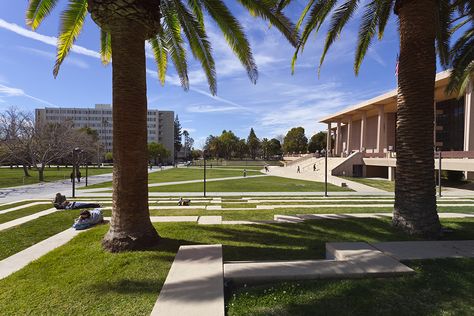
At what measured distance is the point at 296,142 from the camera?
10288 centimetres

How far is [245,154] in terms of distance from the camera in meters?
124

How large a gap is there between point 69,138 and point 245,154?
84.5 m

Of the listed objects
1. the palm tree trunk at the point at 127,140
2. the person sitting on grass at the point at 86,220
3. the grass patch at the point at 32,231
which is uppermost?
the palm tree trunk at the point at 127,140

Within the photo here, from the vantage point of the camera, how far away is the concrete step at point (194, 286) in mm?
3338

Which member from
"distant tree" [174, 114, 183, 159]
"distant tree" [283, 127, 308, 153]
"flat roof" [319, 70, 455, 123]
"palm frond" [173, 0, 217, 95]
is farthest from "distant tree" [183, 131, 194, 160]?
"palm frond" [173, 0, 217, 95]

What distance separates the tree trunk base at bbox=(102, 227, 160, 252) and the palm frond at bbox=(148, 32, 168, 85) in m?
6.70

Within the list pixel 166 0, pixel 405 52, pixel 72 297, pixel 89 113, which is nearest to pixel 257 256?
pixel 72 297

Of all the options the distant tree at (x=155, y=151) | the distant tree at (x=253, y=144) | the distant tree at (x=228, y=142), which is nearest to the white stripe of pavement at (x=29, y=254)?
the distant tree at (x=155, y=151)

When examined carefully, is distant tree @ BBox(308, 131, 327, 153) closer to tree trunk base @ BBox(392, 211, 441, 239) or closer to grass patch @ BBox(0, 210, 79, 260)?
grass patch @ BBox(0, 210, 79, 260)

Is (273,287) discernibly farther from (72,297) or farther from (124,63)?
(124,63)

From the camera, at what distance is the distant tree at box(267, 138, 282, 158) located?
384 feet

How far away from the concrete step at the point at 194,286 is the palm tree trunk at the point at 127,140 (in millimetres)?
1216

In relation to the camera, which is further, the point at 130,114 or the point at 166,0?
the point at 166,0

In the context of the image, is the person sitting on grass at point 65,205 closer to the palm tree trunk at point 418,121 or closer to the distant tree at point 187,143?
the palm tree trunk at point 418,121
